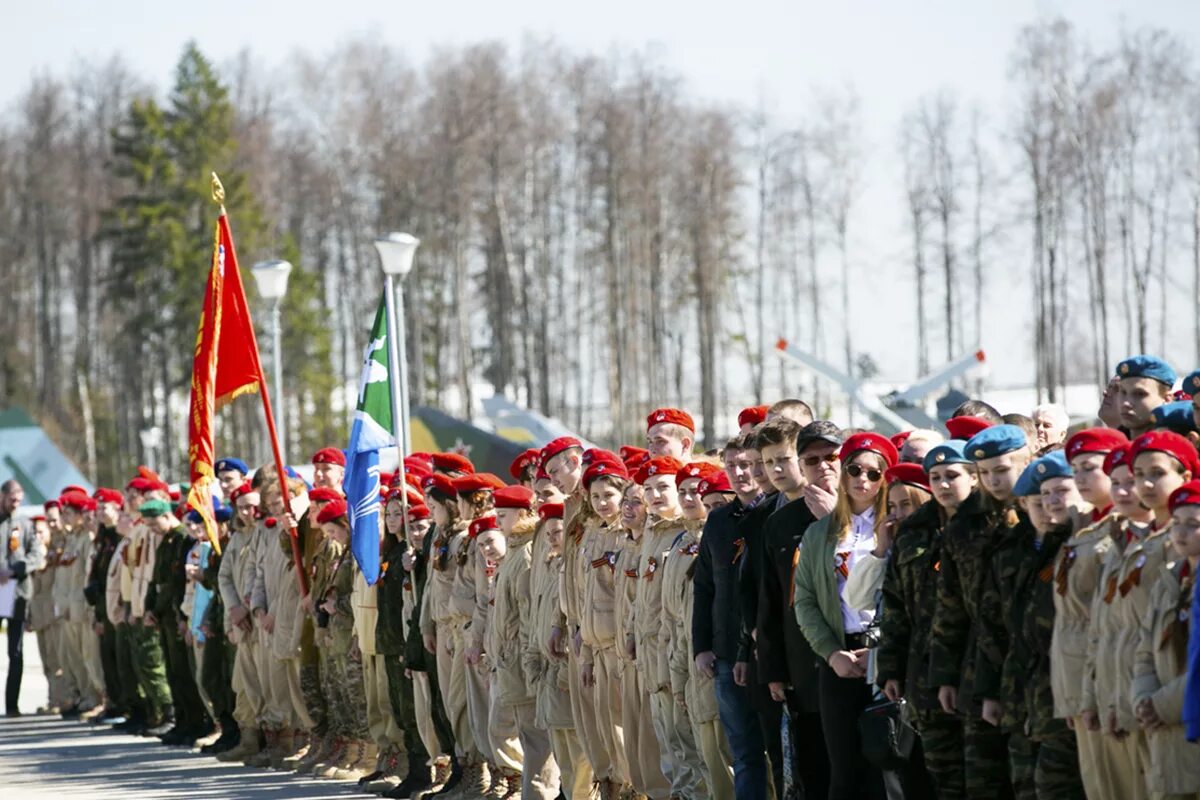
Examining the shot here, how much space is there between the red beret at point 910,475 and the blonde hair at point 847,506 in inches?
4.0

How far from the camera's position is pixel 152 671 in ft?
61.0

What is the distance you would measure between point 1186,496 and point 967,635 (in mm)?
1392

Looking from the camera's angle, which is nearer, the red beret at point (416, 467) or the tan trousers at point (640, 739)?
the tan trousers at point (640, 739)

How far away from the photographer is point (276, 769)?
15.0 metres

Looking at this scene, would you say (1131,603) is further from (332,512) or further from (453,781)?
(332,512)

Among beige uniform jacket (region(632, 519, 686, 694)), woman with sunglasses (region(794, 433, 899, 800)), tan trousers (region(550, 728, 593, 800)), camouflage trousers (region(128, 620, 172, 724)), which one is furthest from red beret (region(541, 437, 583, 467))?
camouflage trousers (region(128, 620, 172, 724))

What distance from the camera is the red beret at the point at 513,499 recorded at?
37.8ft

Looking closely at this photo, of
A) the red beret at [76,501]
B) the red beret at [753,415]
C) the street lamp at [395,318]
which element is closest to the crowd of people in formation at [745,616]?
the red beret at [753,415]

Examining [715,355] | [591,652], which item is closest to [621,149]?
[715,355]

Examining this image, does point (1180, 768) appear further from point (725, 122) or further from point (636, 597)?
point (725, 122)

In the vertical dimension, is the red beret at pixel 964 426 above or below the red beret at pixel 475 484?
above

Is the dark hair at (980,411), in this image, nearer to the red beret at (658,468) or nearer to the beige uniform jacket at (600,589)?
the red beret at (658,468)

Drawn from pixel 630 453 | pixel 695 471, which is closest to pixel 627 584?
pixel 695 471

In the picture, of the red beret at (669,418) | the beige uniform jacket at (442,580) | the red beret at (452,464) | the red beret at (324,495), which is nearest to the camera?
the red beret at (669,418)
